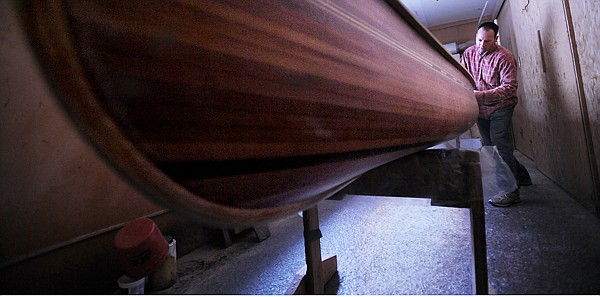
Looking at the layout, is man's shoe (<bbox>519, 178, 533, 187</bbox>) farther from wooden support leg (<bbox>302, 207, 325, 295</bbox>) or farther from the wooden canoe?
the wooden canoe

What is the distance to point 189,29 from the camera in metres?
0.23

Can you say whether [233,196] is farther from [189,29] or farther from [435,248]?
[435,248]

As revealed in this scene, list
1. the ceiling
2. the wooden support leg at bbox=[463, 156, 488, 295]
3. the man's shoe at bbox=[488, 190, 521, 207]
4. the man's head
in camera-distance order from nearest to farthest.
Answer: the wooden support leg at bbox=[463, 156, 488, 295] → the man's shoe at bbox=[488, 190, 521, 207] → the man's head → the ceiling

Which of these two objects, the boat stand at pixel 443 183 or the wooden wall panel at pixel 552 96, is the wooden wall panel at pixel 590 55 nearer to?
the wooden wall panel at pixel 552 96

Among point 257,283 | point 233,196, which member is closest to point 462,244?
point 257,283

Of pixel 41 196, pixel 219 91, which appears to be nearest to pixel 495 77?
pixel 219 91

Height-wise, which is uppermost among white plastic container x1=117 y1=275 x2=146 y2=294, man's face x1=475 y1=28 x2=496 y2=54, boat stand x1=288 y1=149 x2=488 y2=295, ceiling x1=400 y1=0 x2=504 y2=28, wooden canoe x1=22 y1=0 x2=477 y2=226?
ceiling x1=400 y1=0 x2=504 y2=28

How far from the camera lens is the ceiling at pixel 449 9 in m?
3.55

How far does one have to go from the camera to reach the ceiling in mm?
3555

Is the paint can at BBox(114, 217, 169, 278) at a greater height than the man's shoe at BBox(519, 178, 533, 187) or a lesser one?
greater

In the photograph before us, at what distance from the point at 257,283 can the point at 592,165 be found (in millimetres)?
1479

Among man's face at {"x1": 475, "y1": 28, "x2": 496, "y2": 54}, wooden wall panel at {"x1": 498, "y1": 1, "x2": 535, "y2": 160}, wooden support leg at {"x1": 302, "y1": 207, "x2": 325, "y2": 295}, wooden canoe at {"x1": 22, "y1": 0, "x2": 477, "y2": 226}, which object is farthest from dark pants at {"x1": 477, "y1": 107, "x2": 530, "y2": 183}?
wooden canoe at {"x1": 22, "y1": 0, "x2": 477, "y2": 226}

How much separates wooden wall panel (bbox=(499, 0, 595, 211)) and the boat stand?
106 centimetres

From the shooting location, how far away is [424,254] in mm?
1132
